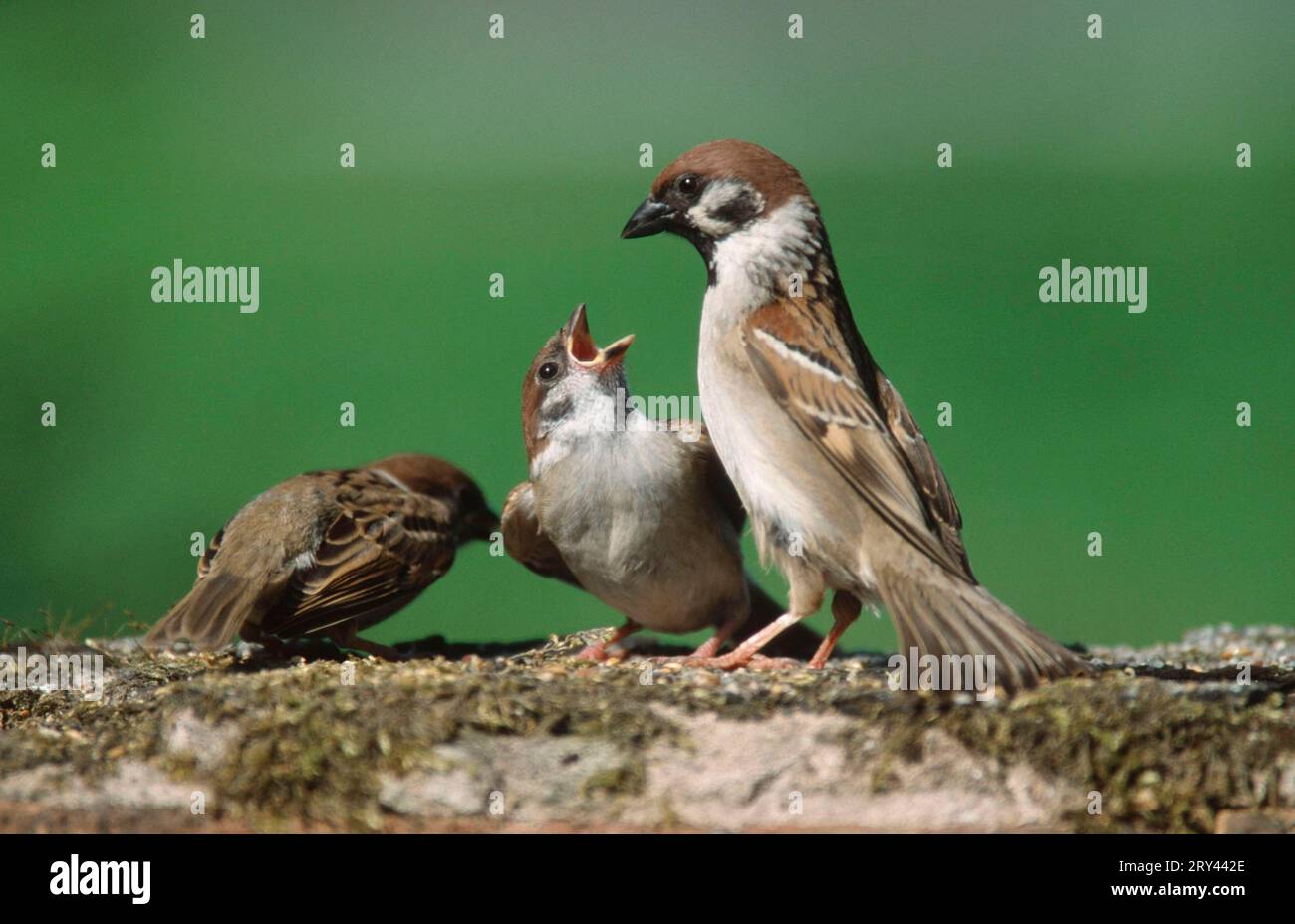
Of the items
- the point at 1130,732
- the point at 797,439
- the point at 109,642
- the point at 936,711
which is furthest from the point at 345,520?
the point at 1130,732

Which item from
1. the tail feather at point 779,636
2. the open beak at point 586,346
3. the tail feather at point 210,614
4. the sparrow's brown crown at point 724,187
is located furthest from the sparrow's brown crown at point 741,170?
the tail feather at point 210,614

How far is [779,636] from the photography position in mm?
4809

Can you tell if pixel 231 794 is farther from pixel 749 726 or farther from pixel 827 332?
pixel 827 332

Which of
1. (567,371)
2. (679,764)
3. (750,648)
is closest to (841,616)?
(750,648)

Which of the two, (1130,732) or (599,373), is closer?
(1130,732)

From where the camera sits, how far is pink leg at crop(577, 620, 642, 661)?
450cm

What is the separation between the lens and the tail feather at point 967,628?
129 inches

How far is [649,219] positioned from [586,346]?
55 cm

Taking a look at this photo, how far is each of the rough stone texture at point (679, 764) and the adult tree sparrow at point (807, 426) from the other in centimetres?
44

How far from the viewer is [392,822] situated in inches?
110

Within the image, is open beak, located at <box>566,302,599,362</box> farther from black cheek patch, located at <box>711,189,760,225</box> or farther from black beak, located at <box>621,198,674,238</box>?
black cheek patch, located at <box>711,189,760,225</box>

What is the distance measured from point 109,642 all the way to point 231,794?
6.65 ft

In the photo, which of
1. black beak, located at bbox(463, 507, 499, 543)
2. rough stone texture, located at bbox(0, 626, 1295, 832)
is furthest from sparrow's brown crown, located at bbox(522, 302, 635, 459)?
rough stone texture, located at bbox(0, 626, 1295, 832)

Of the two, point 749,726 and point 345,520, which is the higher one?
point 345,520
